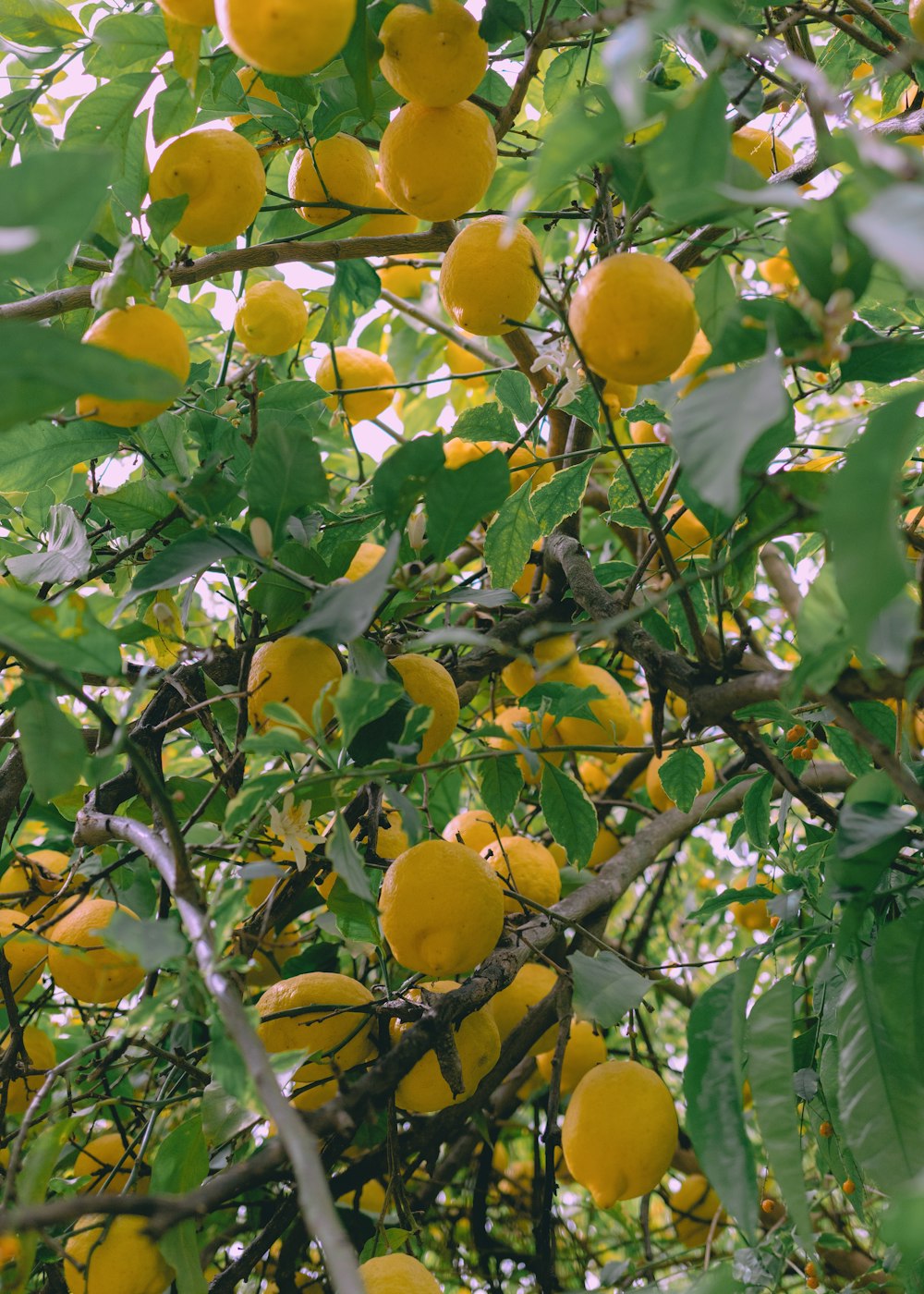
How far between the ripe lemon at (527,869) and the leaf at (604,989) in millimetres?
240

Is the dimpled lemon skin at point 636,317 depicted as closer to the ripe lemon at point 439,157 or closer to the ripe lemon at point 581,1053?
the ripe lemon at point 439,157

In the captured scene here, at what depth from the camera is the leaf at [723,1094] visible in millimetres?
509

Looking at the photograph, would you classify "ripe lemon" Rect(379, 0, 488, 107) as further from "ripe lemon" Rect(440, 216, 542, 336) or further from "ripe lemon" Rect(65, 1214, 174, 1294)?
"ripe lemon" Rect(65, 1214, 174, 1294)

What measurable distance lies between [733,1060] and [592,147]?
1.54ft

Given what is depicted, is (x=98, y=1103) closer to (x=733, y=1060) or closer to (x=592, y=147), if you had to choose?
(x=733, y=1060)

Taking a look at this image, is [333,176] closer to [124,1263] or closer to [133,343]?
[133,343]

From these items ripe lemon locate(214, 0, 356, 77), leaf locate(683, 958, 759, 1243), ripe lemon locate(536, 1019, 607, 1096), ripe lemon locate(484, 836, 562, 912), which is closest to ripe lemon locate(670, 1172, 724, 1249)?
ripe lemon locate(536, 1019, 607, 1096)

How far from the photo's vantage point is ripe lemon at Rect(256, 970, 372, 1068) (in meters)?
0.82

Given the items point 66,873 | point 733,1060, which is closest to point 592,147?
point 733,1060

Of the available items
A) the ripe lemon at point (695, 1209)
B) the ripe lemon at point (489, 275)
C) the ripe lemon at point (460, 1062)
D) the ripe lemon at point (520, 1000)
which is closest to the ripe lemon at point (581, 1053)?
the ripe lemon at point (520, 1000)

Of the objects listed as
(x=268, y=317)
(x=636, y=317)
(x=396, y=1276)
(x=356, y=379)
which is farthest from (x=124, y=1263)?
(x=356, y=379)

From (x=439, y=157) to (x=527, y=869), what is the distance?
0.70m

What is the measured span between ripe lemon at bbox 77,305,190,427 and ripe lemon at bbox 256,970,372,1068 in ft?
1.53

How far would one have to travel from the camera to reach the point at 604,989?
2.58ft
